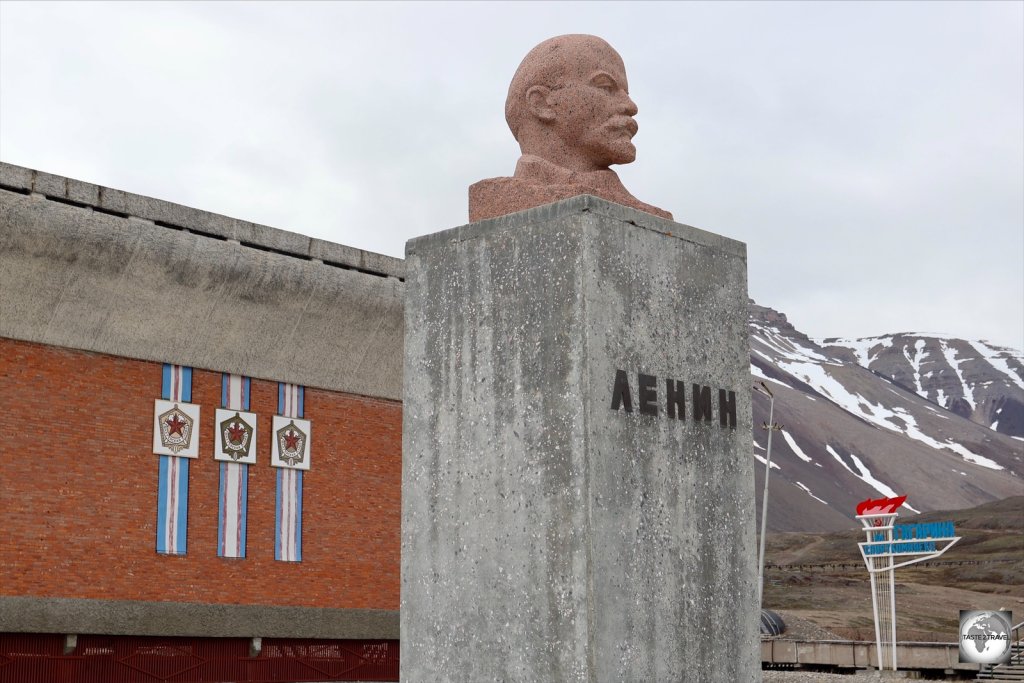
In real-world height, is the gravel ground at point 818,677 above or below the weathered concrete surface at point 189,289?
below

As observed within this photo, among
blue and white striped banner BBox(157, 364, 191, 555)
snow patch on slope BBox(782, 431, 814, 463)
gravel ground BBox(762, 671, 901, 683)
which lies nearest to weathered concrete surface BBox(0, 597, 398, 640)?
blue and white striped banner BBox(157, 364, 191, 555)

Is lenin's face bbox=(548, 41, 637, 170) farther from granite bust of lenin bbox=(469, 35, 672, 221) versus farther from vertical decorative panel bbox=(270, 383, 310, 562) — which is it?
vertical decorative panel bbox=(270, 383, 310, 562)

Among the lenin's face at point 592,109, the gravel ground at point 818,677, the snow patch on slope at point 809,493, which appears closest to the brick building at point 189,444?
the gravel ground at point 818,677

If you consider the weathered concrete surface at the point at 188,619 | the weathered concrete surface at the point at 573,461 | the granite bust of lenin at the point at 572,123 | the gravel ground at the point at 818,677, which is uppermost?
the granite bust of lenin at the point at 572,123

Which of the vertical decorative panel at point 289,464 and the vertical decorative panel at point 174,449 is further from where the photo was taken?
the vertical decorative panel at point 289,464

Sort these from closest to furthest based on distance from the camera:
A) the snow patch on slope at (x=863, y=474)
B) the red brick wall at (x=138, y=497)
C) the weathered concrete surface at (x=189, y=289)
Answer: the weathered concrete surface at (x=189, y=289)
the red brick wall at (x=138, y=497)
the snow patch on slope at (x=863, y=474)

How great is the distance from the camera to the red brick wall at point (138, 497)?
20406 mm

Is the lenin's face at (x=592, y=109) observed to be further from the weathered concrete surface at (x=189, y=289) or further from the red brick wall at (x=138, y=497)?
the red brick wall at (x=138, y=497)

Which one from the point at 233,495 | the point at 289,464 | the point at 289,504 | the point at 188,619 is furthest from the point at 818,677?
the point at 188,619

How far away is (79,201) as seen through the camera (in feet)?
65.7

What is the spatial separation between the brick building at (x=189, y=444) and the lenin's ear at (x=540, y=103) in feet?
43.1

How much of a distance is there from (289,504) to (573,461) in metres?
17.6

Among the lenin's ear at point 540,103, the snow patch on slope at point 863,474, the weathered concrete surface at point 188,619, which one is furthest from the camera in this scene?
the snow patch on slope at point 863,474

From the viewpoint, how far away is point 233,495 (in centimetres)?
2292
